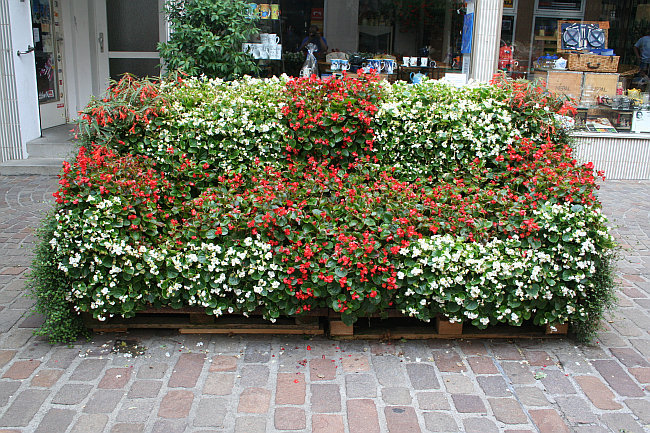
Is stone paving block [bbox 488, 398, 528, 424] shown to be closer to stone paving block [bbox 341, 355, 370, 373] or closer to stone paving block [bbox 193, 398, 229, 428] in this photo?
stone paving block [bbox 341, 355, 370, 373]

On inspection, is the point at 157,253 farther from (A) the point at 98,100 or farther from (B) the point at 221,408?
(A) the point at 98,100

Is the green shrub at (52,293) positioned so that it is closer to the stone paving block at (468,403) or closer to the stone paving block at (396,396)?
the stone paving block at (396,396)

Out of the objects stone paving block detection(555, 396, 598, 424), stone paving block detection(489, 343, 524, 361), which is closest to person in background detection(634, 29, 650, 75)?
stone paving block detection(489, 343, 524, 361)

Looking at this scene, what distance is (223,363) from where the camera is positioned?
11.1 ft

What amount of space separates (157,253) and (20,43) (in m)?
5.64

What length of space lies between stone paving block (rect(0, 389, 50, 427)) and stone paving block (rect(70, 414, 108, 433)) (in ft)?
0.80

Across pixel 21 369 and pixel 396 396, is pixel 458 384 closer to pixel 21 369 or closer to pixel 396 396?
pixel 396 396

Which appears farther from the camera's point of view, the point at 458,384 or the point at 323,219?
the point at 323,219

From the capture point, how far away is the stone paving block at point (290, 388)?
3044 mm

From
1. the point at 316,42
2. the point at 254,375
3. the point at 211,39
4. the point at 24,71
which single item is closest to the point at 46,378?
the point at 254,375

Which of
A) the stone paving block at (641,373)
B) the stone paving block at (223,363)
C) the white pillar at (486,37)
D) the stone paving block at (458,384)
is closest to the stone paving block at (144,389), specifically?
the stone paving block at (223,363)

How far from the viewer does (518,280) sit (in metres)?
3.43

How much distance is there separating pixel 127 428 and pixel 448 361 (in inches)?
69.9

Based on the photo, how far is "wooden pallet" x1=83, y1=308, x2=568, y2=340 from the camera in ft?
11.9
